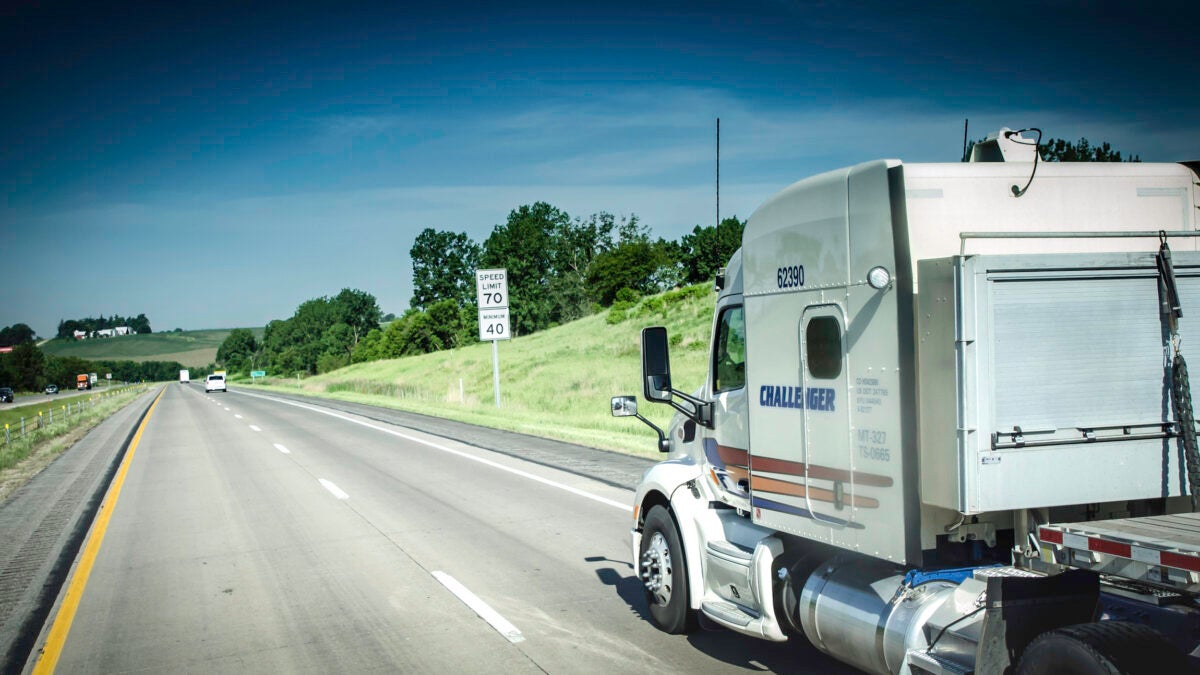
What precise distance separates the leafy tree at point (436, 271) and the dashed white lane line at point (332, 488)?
111 metres

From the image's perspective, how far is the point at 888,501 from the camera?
167 inches

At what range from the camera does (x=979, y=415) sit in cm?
378

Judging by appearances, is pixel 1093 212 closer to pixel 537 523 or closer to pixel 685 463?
pixel 685 463

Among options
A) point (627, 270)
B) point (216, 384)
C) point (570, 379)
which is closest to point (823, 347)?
point (570, 379)

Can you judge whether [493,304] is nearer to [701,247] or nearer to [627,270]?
[627,270]

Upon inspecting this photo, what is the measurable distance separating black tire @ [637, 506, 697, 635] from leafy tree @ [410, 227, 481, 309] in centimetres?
12049

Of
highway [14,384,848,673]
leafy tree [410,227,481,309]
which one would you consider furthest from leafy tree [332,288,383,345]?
highway [14,384,848,673]

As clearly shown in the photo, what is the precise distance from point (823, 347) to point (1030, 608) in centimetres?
164

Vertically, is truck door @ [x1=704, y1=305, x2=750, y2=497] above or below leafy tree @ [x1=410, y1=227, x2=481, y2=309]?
below

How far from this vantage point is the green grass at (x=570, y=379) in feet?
79.9

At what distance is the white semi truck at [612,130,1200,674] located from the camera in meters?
3.51

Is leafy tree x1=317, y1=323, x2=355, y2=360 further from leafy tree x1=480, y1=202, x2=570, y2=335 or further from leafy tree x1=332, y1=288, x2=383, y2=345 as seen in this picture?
leafy tree x1=480, y1=202, x2=570, y2=335

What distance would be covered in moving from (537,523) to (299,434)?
16828 millimetres

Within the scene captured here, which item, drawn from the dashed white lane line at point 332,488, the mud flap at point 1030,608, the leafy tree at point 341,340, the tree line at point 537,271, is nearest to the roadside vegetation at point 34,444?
the dashed white lane line at point 332,488
